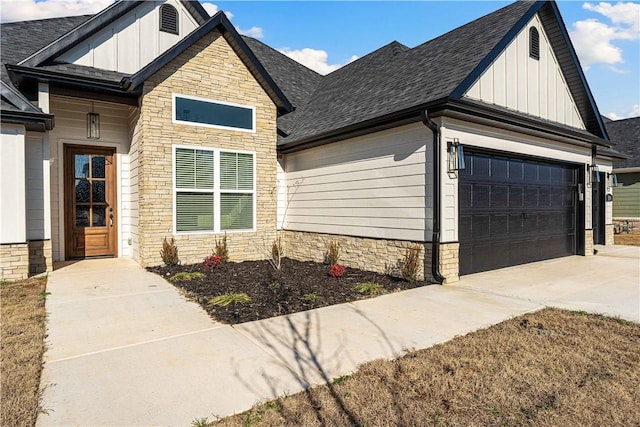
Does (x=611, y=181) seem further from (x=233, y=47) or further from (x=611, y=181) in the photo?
(x=233, y=47)

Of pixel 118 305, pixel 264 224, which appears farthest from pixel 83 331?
pixel 264 224

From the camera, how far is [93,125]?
8727 mm

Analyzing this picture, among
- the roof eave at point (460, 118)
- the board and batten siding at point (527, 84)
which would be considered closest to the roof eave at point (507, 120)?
the roof eave at point (460, 118)

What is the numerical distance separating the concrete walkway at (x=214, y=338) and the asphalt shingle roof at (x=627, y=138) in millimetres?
12937

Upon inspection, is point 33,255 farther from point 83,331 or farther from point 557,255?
point 557,255

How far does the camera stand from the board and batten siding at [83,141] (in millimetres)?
8352

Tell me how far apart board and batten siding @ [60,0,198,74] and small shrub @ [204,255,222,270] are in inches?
187

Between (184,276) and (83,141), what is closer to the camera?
(184,276)

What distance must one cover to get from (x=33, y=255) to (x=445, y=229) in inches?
313

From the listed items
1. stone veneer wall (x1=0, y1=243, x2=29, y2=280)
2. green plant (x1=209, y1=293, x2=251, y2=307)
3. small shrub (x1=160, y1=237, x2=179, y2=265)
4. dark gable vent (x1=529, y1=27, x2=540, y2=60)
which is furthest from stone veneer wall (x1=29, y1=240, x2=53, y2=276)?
dark gable vent (x1=529, y1=27, x2=540, y2=60)

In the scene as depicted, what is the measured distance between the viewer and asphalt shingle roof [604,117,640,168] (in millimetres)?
16734

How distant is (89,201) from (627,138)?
23.6m

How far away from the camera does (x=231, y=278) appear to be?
7.11 meters

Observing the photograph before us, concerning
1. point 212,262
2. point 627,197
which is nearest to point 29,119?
point 212,262
